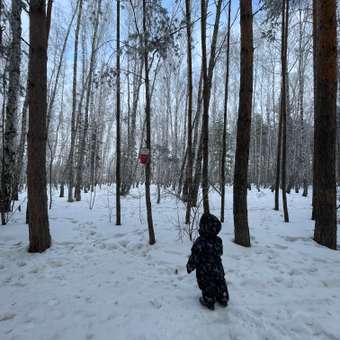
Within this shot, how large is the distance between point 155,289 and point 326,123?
A: 440 cm

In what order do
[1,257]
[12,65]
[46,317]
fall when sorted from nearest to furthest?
[46,317] → [1,257] → [12,65]

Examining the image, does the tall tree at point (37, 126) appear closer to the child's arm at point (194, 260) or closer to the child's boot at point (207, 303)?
the child's arm at point (194, 260)

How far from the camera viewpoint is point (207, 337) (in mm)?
2650

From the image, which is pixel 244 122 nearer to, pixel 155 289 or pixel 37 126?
pixel 155 289

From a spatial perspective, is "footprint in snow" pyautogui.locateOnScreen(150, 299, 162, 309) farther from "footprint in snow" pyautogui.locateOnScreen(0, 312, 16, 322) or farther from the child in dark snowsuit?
"footprint in snow" pyautogui.locateOnScreen(0, 312, 16, 322)

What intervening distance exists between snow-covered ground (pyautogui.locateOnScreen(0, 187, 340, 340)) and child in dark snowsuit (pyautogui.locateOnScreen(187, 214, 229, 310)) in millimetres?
149

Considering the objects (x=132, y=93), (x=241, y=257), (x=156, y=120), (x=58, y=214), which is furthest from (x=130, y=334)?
(x=156, y=120)

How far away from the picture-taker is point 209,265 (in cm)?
328

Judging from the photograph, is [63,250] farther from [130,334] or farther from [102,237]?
[130,334]

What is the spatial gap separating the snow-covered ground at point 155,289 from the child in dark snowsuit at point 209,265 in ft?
0.49

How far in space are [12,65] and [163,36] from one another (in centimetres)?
494

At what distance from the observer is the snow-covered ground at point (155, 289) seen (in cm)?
278

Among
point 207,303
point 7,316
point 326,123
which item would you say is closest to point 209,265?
point 207,303

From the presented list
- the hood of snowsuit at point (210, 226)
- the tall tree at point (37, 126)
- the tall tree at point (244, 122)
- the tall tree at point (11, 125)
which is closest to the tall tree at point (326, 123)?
the tall tree at point (244, 122)
